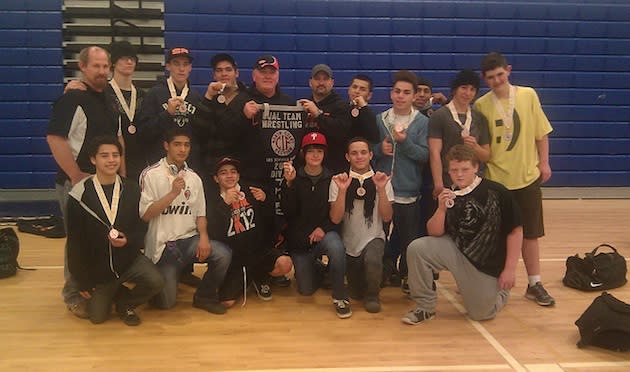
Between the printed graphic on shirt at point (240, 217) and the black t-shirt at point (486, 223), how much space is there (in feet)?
4.65

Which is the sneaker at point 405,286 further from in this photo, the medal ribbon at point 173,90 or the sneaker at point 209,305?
the medal ribbon at point 173,90

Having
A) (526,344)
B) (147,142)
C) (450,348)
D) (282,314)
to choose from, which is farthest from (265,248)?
(526,344)

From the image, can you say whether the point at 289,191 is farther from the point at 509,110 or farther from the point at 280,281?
the point at 509,110

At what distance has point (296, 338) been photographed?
3.14m

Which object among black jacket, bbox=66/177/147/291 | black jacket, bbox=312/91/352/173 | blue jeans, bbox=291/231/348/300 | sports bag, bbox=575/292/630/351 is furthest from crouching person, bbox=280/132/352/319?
sports bag, bbox=575/292/630/351

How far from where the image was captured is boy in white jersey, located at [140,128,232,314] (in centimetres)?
346

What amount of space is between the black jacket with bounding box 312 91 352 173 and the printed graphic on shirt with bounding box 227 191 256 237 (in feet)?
2.32

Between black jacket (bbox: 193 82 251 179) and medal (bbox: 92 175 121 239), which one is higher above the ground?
black jacket (bbox: 193 82 251 179)

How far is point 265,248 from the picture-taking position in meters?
3.81

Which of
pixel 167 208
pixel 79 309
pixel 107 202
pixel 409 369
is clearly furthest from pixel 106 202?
pixel 409 369

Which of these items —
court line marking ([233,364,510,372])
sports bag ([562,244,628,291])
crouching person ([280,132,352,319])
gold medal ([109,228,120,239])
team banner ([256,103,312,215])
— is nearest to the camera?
court line marking ([233,364,510,372])

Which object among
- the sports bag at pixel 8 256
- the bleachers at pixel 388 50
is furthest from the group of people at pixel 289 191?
the bleachers at pixel 388 50

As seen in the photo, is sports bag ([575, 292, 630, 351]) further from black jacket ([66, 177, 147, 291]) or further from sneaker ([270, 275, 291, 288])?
black jacket ([66, 177, 147, 291])

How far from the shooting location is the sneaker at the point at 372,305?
3527 mm
